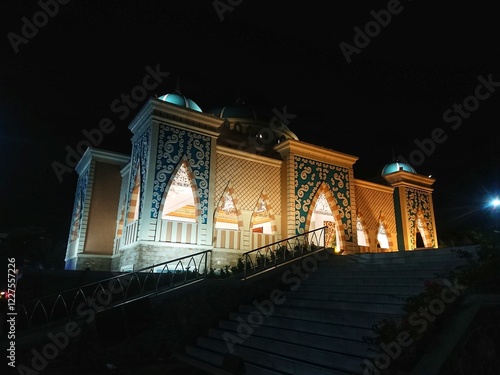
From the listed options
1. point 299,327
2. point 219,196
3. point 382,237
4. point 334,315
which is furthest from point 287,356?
point 382,237

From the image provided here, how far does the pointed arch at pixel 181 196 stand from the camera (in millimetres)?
10391

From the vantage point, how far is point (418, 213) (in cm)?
1647

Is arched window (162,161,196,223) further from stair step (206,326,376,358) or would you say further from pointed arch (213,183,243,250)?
stair step (206,326,376,358)

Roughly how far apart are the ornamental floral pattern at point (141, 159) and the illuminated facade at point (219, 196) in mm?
38

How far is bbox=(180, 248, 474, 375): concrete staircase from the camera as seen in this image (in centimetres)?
439

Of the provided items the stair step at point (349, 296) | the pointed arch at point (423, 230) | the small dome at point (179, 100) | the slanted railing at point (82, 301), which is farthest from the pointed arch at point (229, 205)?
the pointed arch at point (423, 230)

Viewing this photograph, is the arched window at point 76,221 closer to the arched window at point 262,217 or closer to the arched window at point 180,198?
the arched window at point 180,198

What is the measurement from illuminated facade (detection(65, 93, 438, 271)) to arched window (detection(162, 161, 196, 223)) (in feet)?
0.16

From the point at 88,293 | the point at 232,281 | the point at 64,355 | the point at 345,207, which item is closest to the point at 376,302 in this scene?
the point at 232,281

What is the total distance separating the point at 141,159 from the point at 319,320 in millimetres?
7669

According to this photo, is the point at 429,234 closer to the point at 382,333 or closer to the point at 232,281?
the point at 232,281

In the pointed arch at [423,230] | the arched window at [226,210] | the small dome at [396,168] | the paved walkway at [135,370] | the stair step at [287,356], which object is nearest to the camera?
the stair step at [287,356]

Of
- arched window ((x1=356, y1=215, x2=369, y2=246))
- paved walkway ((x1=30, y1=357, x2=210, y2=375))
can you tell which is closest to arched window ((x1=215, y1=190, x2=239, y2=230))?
arched window ((x1=356, y1=215, x2=369, y2=246))

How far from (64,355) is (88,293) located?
5.56 ft
